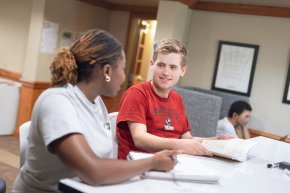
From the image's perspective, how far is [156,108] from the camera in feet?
5.83

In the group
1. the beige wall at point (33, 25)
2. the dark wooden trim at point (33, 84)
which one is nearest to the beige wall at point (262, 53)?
the beige wall at point (33, 25)

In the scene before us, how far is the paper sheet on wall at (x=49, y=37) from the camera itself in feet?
14.9

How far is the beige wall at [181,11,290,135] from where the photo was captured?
13.1 ft

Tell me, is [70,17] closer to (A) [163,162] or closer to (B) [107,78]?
(B) [107,78]

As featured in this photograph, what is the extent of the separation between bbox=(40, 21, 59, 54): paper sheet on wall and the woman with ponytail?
3.43 meters

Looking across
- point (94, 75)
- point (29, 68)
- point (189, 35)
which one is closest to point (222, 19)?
point (189, 35)

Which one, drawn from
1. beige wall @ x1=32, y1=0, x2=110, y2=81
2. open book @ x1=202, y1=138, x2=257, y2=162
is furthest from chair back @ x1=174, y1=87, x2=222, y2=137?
beige wall @ x1=32, y1=0, x2=110, y2=81

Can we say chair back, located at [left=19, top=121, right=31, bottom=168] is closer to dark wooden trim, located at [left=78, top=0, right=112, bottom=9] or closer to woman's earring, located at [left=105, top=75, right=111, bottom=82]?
woman's earring, located at [left=105, top=75, right=111, bottom=82]

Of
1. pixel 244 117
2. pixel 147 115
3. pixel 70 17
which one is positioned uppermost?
pixel 70 17

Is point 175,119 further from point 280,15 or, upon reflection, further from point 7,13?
point 7,13

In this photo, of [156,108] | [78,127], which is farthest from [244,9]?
[78,127]

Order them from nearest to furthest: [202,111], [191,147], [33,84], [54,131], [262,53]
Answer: [54,131] → [191,147] → [202,111] → [262,53] → [33,84]

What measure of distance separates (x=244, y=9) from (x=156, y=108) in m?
2.82

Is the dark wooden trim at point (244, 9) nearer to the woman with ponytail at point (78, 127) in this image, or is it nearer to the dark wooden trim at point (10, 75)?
the dark wooden trim at point (10, 75)
